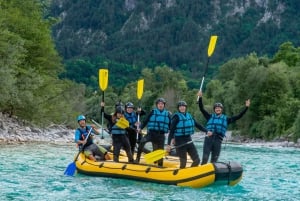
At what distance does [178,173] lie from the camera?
14.9 m

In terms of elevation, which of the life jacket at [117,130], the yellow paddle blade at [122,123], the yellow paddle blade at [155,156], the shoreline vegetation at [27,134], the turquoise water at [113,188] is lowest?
the shoreline vegetation at [27,134]

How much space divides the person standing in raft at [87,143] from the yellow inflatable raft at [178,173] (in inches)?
45.8

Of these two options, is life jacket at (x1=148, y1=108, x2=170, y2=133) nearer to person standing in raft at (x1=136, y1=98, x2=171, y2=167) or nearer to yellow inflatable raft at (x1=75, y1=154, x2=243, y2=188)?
person standing in raft at (x1=136, y1=98, x2=171, y2=167)

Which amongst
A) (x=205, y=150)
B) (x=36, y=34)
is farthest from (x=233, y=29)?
(x=205, y=150)

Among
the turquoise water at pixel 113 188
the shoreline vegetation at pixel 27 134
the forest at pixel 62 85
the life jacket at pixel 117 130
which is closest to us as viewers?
the turquoise water at pixel 113 188

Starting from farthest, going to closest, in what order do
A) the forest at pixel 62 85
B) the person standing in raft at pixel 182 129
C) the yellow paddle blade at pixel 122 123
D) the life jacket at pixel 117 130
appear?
the forest at pixel 62 85
the life jacket at pixel 117 130
the yellow paddle blade at pixel 122 123
the person standing in raft at pixel 182 129

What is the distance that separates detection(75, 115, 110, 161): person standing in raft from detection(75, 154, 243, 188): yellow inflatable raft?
1.16 m

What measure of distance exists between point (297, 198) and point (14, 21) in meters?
31.8

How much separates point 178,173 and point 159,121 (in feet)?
5.32

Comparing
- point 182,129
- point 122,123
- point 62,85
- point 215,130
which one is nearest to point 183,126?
point 182,129

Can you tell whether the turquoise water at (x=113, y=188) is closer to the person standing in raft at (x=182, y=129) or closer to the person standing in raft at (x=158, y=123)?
the person standing in raft at (x=182, y=129)

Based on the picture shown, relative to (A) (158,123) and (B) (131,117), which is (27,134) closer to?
(B) (131,117)

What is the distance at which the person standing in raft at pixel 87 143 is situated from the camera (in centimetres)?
1736

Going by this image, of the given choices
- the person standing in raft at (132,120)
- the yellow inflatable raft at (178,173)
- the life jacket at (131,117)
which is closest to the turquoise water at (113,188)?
the yellow inflatable raft at (178,173)
